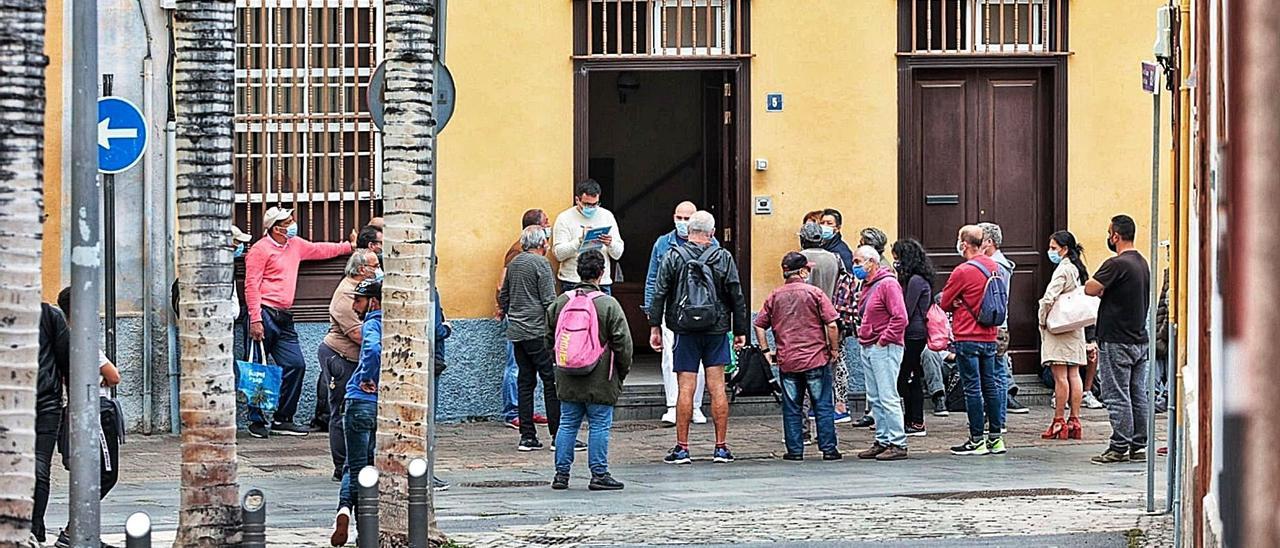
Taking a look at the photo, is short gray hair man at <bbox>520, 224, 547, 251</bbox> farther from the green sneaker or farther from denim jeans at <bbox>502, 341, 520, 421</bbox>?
the green sneaker

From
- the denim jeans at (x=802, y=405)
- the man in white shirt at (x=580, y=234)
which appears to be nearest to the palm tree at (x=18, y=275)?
the denim jeans at (x=802, y=405)

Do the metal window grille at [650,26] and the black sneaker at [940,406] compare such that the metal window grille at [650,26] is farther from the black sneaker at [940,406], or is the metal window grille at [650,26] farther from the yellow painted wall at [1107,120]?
the black sneaker at [940,406]

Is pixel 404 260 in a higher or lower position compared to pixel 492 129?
lower

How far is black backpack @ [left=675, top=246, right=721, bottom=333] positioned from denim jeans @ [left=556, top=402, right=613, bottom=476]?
155 centimetres

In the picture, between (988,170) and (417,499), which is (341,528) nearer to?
(417,499)

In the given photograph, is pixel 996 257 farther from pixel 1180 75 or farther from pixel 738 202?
pixel 1180 75

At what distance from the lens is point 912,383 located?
16531 millimetres

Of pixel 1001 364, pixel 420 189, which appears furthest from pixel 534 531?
pixel 1001 364

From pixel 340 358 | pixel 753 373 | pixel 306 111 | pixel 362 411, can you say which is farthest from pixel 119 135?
pixel 753 373

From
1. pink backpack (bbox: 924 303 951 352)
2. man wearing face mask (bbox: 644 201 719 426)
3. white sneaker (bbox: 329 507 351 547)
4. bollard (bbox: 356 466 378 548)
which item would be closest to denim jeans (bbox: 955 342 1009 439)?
pink backpack (bbox: 924 303 951 352)

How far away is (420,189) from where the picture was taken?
986 centimetres

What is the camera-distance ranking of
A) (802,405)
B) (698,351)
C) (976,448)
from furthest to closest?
(976,448) → (802,405) → (698,351)

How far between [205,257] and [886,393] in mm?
6980

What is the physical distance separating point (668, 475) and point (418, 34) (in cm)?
519
